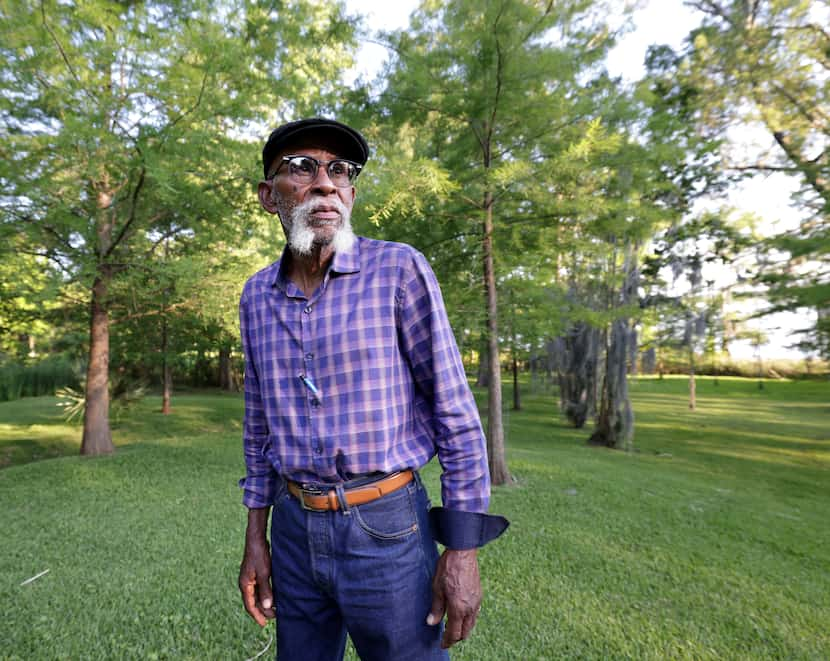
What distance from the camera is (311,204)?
55.9 inches

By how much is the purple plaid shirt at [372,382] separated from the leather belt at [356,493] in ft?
0.13

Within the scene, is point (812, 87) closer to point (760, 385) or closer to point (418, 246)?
point (418, 246)

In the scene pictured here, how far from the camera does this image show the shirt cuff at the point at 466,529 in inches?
46.4

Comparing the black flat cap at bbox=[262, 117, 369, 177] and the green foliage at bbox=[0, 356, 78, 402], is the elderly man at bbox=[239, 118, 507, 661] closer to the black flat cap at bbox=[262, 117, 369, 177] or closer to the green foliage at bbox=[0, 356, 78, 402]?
the black flat cap at bbox=[262, 117, 369, 177]

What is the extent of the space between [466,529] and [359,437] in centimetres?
36

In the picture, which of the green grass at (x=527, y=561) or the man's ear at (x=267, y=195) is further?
the green grass at (x=527, y=561)

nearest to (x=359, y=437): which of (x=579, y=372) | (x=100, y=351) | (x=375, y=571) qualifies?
(x=375, y=571)

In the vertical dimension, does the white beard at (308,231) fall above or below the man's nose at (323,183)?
below

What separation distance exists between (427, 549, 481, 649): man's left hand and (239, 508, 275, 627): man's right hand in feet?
1.99

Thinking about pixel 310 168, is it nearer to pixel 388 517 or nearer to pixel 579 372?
pixel 388 517

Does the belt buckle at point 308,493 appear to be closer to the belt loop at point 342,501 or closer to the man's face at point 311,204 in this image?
the belt loop at point 342,501

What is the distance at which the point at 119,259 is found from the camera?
8531mm

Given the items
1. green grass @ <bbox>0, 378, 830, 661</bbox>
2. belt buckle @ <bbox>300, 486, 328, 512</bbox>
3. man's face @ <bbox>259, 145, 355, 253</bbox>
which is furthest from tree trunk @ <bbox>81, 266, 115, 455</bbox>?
belt buckle @ <bbox>300, 486, 328, 512</bbox>

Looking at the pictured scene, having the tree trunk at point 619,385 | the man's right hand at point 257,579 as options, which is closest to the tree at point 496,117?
the man's right hand at point 257,579
